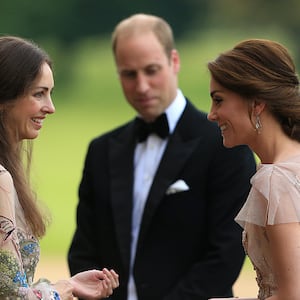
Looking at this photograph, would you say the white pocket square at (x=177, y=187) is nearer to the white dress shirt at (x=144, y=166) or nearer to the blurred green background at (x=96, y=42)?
the white dress shirt at (x=144, y=166)

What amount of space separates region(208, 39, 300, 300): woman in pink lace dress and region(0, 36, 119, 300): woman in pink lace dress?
0.57 metres

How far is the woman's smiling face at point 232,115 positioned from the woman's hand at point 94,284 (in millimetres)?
630

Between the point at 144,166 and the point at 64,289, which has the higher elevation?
the point at 144,166

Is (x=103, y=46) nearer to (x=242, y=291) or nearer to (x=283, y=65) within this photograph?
(x=242, y=291)

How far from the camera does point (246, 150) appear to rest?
14.9 ft

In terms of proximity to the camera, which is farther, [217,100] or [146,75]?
[146,75]

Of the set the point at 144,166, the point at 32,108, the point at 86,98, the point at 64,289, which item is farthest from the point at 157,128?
the point at 86,98

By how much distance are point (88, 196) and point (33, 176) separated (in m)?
1.07

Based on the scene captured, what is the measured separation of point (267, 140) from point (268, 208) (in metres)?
0.31

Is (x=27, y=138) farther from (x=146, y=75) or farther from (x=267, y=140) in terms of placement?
(x=146, y=75)

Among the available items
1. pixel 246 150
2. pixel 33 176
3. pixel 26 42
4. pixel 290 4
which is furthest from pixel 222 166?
pixel 290 4

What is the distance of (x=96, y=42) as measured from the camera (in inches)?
600

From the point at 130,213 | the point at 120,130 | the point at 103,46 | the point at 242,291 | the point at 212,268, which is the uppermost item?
the point at 103,46

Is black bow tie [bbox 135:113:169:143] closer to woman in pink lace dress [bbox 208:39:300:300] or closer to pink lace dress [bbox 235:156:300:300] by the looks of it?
woman in pink lace dress [bbox 208:39:300:300]
